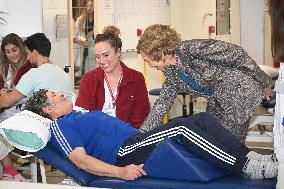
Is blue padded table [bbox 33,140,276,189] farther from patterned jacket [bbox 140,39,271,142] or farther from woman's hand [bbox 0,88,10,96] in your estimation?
woman's hand [bbox 0,88,10,96]

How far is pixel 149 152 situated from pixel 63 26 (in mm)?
2473

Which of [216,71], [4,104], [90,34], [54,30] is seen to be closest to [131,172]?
[216,71]

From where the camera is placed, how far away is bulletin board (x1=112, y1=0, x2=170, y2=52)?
5352 millimetres

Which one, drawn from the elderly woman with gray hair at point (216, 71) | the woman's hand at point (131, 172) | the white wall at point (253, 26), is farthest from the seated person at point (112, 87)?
the white wall at point (253, 26)

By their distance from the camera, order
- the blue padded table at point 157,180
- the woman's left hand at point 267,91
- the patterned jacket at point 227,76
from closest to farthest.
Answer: the blue padded table at point 157,180 < the patterned jacket at point 227,76 < the woman's left hand at point 267,91

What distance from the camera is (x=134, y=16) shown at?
5543 millimetres

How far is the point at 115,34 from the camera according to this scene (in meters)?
3.19

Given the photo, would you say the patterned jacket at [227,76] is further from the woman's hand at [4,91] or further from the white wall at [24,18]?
the white wall at [24,18]

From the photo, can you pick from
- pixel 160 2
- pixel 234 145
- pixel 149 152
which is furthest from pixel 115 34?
pixel 160 2

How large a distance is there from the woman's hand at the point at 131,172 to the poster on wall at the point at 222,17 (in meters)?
3.35

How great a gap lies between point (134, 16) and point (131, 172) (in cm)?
346

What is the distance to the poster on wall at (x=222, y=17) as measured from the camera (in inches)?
213

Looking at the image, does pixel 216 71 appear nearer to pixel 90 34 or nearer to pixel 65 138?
pixel 65 138

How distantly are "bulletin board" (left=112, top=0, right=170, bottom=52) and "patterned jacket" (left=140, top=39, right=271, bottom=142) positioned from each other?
2.74m
